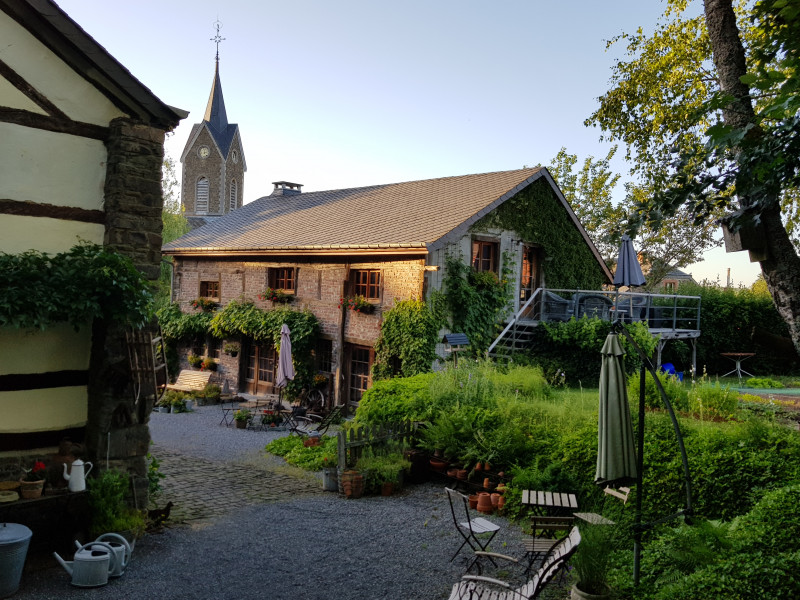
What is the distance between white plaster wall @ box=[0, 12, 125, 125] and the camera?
24.1 feet

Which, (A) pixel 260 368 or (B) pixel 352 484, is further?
(A) pixel 260 368

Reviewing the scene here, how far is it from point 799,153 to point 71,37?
765 cm

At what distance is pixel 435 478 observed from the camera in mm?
10945

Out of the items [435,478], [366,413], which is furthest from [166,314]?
[435,478]

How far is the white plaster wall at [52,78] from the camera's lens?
734 cm

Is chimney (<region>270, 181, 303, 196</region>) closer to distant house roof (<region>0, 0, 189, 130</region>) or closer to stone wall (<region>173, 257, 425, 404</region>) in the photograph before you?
stone wall (<region>173, 257, 425, 404</region>)

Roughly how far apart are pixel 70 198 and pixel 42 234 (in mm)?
560

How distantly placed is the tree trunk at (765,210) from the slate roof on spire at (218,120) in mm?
44194

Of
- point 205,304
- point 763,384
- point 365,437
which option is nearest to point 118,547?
point 365,437

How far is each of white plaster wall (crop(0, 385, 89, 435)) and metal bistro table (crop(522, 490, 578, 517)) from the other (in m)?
5.40

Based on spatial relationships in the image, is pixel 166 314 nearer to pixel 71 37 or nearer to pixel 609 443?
pixel 71 37

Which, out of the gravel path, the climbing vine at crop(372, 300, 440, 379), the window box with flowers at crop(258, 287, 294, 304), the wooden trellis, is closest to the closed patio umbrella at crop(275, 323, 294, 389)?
the window box with flowers at crop(258, 287, 294, 304)

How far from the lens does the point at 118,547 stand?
22.3 feet

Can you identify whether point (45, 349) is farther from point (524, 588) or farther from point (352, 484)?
point (524, 588)
